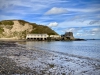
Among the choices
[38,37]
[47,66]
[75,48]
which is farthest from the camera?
[38,37]

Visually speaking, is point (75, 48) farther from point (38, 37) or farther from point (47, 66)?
point (38, 37)

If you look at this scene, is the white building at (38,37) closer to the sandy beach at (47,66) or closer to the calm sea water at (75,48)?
the calm sea water at (75,48)

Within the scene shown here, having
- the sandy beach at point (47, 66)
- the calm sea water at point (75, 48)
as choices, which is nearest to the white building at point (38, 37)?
the calm sea water at point (75, 48)

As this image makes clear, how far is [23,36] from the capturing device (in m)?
188

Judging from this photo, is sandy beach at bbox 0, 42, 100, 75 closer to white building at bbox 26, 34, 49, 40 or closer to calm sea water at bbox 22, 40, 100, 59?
calm sea water at bbox 22, 40, 100, 59

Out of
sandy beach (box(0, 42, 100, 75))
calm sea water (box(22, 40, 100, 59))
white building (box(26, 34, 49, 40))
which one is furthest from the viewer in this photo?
white building (box(26, 34, 49, 40))

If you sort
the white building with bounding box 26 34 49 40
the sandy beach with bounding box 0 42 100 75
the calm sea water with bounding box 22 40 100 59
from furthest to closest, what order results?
the white building with bounding box 26 34 49 40, the calm sea water with bounding box 22 40 100 59, the sandy beach with bounding box 0 42 100 75

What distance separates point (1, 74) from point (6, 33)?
179487mm

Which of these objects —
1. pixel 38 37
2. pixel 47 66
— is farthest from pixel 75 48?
pixel 38 37

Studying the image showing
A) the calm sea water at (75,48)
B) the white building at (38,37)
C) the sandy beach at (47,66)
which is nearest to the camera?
the sandy beach at (47,66)

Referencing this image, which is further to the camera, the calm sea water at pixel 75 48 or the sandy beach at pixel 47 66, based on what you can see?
the calm sea water at pixel 75 48

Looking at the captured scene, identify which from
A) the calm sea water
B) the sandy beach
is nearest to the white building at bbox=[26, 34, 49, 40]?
the calm sea water

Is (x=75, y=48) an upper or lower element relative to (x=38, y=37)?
lower

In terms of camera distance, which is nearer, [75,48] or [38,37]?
[75,48]
